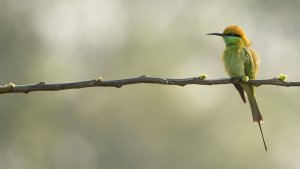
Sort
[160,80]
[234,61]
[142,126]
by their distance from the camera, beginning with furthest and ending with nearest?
[142,126], [234,61], [160,80]

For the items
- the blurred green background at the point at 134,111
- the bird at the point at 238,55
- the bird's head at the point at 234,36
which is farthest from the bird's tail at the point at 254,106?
the blurred green background at the point at 134,111

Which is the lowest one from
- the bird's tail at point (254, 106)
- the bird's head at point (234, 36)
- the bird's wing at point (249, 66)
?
the bird's tail at point (254, 106)

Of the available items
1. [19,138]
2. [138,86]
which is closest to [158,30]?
[138,86]

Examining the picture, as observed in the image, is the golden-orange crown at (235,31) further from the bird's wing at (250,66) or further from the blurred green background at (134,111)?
the blurred green background at (134,111)

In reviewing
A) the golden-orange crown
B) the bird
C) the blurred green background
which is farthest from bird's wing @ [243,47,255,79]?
the blurred green background

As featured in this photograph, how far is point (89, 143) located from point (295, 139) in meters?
2.62

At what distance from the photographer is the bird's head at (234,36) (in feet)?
13.6

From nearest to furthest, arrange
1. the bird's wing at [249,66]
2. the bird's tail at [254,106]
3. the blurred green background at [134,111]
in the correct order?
the bird's tail at [254,106] → the bird's wing at [249,66] → the blurred green background at [134,111]

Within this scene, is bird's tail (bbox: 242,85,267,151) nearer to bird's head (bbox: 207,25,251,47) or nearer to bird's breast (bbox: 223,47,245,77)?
bird's breast (bbox: 223,47,245,77)

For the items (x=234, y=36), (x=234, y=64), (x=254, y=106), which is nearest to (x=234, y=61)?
(x=234, y=64)

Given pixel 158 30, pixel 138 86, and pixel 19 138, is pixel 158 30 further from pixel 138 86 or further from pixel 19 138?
pixel 19 138

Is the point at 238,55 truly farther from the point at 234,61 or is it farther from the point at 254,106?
the point at 254,106

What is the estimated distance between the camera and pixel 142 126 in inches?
469

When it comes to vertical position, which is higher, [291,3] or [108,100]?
[291,3]
